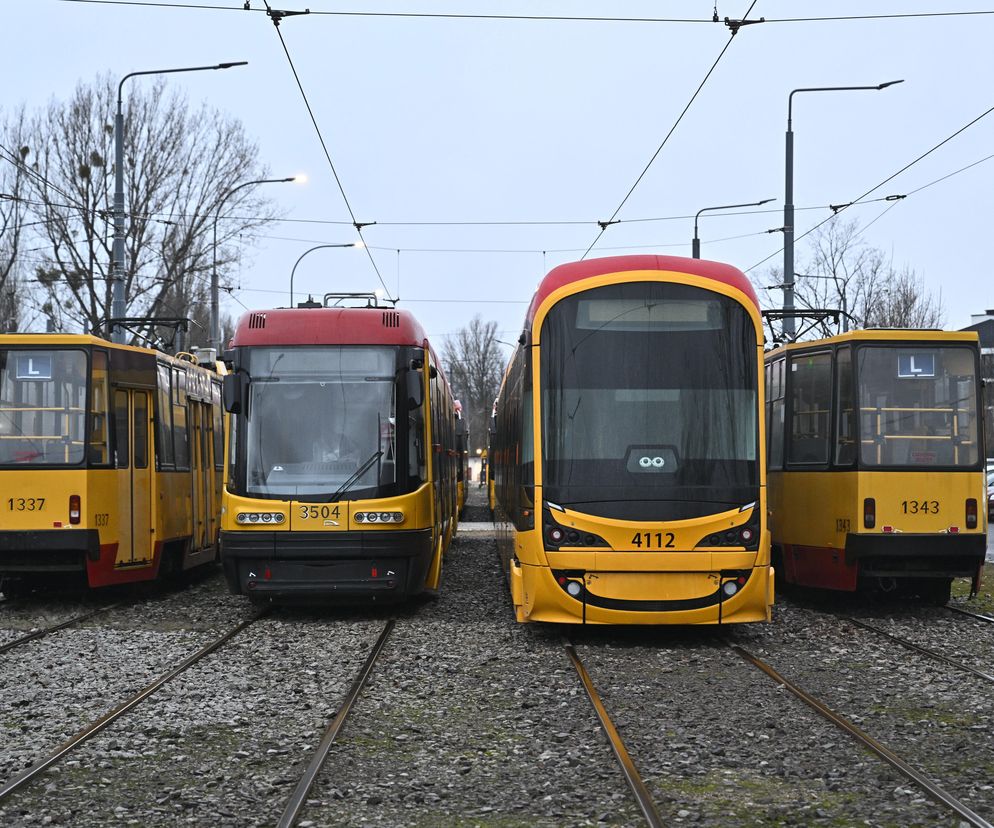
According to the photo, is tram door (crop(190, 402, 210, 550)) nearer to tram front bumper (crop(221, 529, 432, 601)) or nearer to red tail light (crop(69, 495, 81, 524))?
red tail light (crop(69, 495, 81, 524))

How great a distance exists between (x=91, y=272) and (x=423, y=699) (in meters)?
26.8

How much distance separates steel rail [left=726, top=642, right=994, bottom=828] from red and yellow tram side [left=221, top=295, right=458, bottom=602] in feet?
13.5

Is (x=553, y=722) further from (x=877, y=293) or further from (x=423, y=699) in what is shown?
(x=877, y=293)

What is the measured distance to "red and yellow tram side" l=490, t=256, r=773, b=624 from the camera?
11.1 metres

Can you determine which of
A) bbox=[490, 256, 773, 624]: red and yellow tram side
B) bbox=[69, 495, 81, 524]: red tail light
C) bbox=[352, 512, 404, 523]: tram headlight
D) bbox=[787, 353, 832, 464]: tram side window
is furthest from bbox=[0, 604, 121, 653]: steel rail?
bbox=[787, 353, 832, 464]: tram side window

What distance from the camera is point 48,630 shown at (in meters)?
12.8

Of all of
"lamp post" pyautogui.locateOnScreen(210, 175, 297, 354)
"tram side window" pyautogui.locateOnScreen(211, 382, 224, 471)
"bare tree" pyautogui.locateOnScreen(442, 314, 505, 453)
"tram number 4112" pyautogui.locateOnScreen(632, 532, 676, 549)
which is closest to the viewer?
"tram number 4112" pyautogui.locateOnScreen(632, 532, 676, 549)

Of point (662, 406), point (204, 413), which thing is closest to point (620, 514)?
point (662, 406)

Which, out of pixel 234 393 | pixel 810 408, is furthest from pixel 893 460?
A: pixel 234 393

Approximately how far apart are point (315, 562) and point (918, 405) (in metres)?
6.02

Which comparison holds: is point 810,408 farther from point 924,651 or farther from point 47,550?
point 47,550

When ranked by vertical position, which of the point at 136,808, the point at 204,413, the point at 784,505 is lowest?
the point at 136,808

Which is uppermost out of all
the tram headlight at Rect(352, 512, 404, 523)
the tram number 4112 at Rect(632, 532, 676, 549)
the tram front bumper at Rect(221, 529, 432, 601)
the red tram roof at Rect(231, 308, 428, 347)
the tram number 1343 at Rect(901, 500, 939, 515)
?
the red tram roof at Rect(231, 308, 428, 347)

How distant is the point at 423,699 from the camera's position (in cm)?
908
